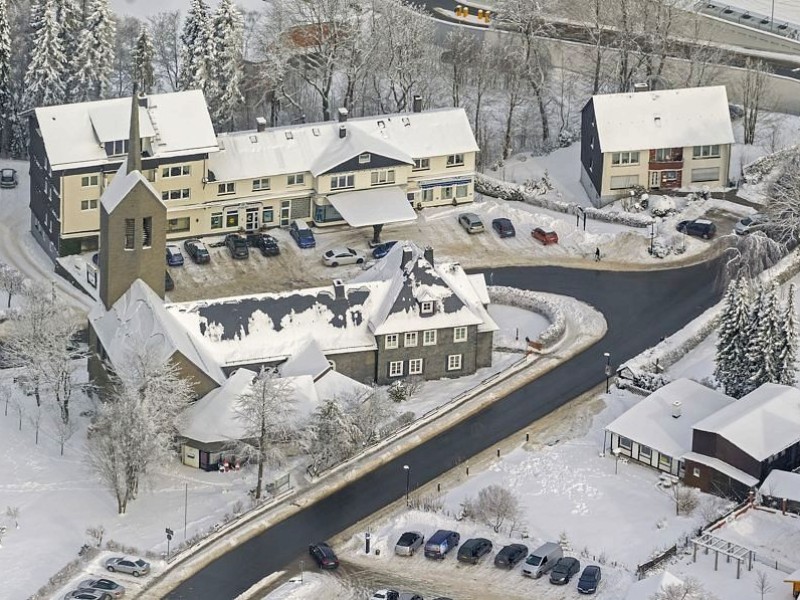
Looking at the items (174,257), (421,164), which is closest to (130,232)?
(174,257)

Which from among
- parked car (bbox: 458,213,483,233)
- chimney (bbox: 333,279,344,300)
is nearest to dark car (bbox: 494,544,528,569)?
chimney (bbox: 333,279,344,300)

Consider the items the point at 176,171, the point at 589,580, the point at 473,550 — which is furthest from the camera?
the point at 176,171

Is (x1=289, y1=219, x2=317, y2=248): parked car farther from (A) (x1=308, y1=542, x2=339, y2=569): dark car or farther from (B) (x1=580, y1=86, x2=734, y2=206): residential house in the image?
(A) (x1=308, y1=542, x2=339, y2=569): dark car

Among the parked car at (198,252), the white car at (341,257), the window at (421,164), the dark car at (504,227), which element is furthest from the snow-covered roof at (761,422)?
the parked car at (198,252)

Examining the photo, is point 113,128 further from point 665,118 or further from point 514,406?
point 665,118

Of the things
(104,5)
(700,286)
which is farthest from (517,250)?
(104,5)

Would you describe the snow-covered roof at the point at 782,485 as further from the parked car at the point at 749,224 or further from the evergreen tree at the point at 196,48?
→ the evergreen tree at the point at 196,48
